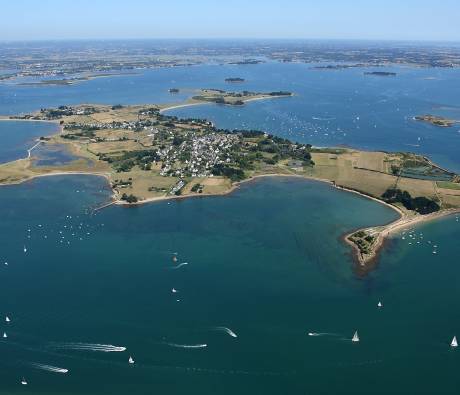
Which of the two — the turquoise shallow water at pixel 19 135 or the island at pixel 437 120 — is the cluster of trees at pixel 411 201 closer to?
the island at pixel 437 120

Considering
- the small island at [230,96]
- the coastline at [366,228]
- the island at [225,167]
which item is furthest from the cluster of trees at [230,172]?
the small island at [230,96]

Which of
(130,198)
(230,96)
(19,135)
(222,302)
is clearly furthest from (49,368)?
(230,96)

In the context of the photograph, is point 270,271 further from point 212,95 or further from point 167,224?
point 212,95

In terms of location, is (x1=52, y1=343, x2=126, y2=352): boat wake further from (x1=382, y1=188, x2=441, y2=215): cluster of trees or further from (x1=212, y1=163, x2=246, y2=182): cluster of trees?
(x1=212, y1=163, x2=246, y2=182): cluster of trees

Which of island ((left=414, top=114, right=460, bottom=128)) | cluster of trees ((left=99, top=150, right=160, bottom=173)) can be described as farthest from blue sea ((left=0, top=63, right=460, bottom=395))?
island ((left=414, top=114, right=460, bottom=128))

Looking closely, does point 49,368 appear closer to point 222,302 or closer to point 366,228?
point 222,302

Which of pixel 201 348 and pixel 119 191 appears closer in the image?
pixel 201 348

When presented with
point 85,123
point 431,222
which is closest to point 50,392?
point 431,222
